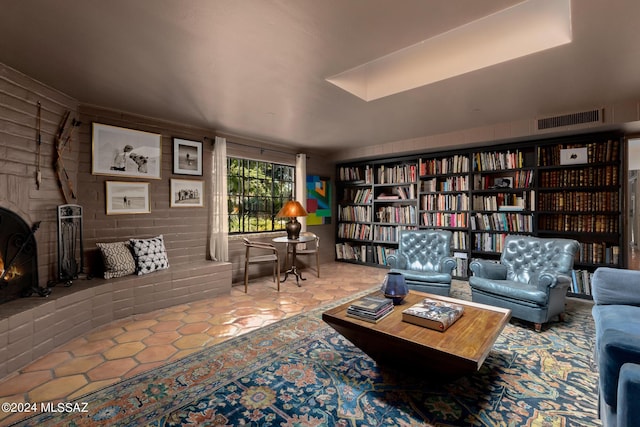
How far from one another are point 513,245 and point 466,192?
1.40 meters

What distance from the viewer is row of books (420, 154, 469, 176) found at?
14.9ft

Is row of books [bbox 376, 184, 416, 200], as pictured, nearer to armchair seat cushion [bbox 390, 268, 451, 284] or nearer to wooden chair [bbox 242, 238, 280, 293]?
armchair seat cushion [bbox 390, 268, 451, 284]

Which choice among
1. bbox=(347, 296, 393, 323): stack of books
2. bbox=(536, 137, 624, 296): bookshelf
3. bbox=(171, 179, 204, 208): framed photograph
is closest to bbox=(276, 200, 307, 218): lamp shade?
bbox=(171, 179, 204, 208): framed photograph

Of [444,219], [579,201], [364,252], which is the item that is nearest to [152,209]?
[364,252]

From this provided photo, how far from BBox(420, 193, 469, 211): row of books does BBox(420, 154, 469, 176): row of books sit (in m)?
0.39

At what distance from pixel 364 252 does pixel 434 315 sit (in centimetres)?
396

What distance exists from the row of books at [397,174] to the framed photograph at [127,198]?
387 centimetres

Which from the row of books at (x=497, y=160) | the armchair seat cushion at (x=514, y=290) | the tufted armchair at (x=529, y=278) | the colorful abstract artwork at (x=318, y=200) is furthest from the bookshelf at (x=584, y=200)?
the colorful abstract artwork at (x=318, y=200)

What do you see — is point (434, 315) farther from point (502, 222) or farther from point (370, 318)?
point (502, 222)

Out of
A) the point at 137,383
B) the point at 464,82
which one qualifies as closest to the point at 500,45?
the point at 464,82

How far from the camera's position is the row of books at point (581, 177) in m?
3.51

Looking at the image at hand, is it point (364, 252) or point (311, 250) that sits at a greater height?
point (311, 250)

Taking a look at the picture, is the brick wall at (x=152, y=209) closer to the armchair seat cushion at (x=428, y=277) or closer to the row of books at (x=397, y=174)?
the armchair seat cushion at (x=428, y=277)

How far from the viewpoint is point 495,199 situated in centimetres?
432
